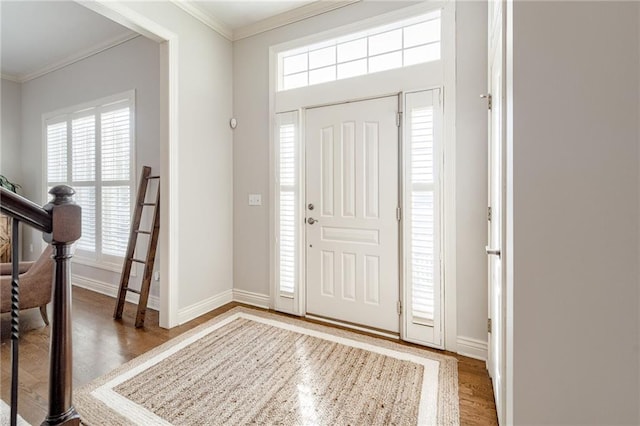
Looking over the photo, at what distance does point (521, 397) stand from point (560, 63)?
101 cm

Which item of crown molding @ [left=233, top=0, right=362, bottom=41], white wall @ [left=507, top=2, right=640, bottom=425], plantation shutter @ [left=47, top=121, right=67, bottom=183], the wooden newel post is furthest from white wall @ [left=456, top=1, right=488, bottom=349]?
plantation shutter @ [left=47, top=121, right=67, bottom=183]

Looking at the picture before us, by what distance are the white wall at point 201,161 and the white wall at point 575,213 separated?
265 cm

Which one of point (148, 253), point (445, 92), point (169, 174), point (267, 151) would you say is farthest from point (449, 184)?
point (148, 253)

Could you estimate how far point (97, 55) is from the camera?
3529mm

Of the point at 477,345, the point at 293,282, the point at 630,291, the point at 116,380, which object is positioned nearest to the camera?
the point at 630,291

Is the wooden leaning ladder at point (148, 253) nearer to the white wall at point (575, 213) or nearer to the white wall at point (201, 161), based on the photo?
the white wall at point (201, 161)

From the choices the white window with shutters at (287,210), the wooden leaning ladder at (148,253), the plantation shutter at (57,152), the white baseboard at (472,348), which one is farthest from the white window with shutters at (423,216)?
the plantation shutter at (57,152)

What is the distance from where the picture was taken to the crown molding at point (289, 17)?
104 inches

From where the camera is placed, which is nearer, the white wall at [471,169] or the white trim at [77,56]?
the white wall at [471,169]

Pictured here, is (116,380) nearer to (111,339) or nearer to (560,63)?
(111,339)

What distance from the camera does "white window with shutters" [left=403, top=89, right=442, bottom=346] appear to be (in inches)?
88.9

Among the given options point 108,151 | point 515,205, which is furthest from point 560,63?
point 108,151

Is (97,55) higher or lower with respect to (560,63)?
higher

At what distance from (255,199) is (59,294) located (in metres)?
2.30
